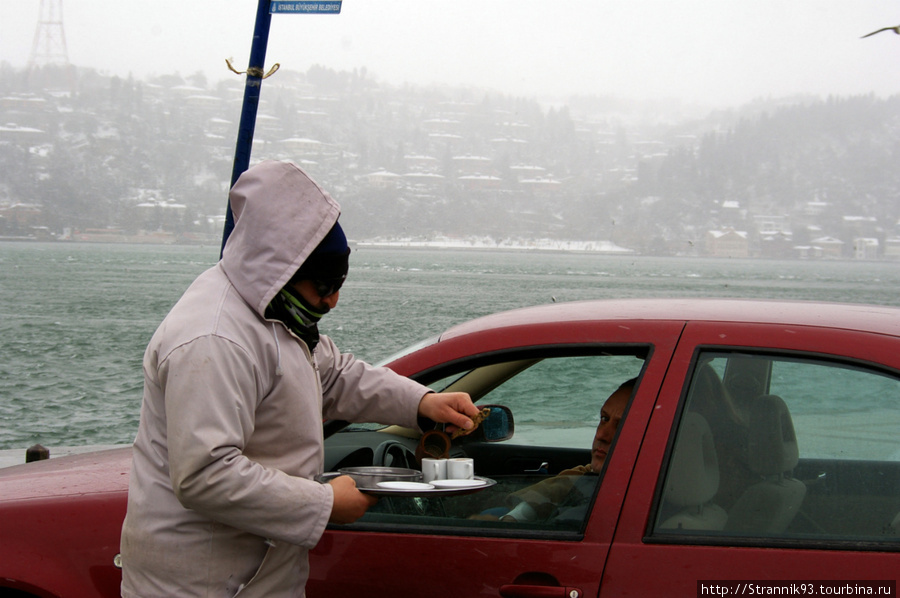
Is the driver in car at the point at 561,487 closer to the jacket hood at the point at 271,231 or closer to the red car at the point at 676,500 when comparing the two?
the red car at the point at 676,500

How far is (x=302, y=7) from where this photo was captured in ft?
15.8

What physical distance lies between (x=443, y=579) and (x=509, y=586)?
172 mm

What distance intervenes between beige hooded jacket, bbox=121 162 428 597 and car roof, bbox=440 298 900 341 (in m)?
0.74

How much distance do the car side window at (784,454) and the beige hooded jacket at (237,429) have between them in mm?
874

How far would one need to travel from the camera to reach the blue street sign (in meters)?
4.80

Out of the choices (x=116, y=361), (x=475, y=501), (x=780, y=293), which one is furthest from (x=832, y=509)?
(x=780, y=293)

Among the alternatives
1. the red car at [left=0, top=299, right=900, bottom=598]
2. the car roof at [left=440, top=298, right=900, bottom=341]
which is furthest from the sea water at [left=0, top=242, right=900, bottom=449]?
the red car at [left=0, top=299, right=900, bottom=598]

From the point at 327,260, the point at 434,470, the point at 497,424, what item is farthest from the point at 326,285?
the point at 497,424

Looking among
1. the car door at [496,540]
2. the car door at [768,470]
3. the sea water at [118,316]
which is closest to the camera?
the car door at [768,470]

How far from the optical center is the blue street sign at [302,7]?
4804mm

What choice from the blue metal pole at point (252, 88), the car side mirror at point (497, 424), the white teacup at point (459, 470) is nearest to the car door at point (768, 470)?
the white teacup at point (459, 470)

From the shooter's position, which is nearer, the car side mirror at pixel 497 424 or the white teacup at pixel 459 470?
the white teacup at pixel 459 470

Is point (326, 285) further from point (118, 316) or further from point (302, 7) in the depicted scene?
point (118, 316)

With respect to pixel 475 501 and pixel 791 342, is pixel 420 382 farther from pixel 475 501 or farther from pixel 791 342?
pixel 791 342
